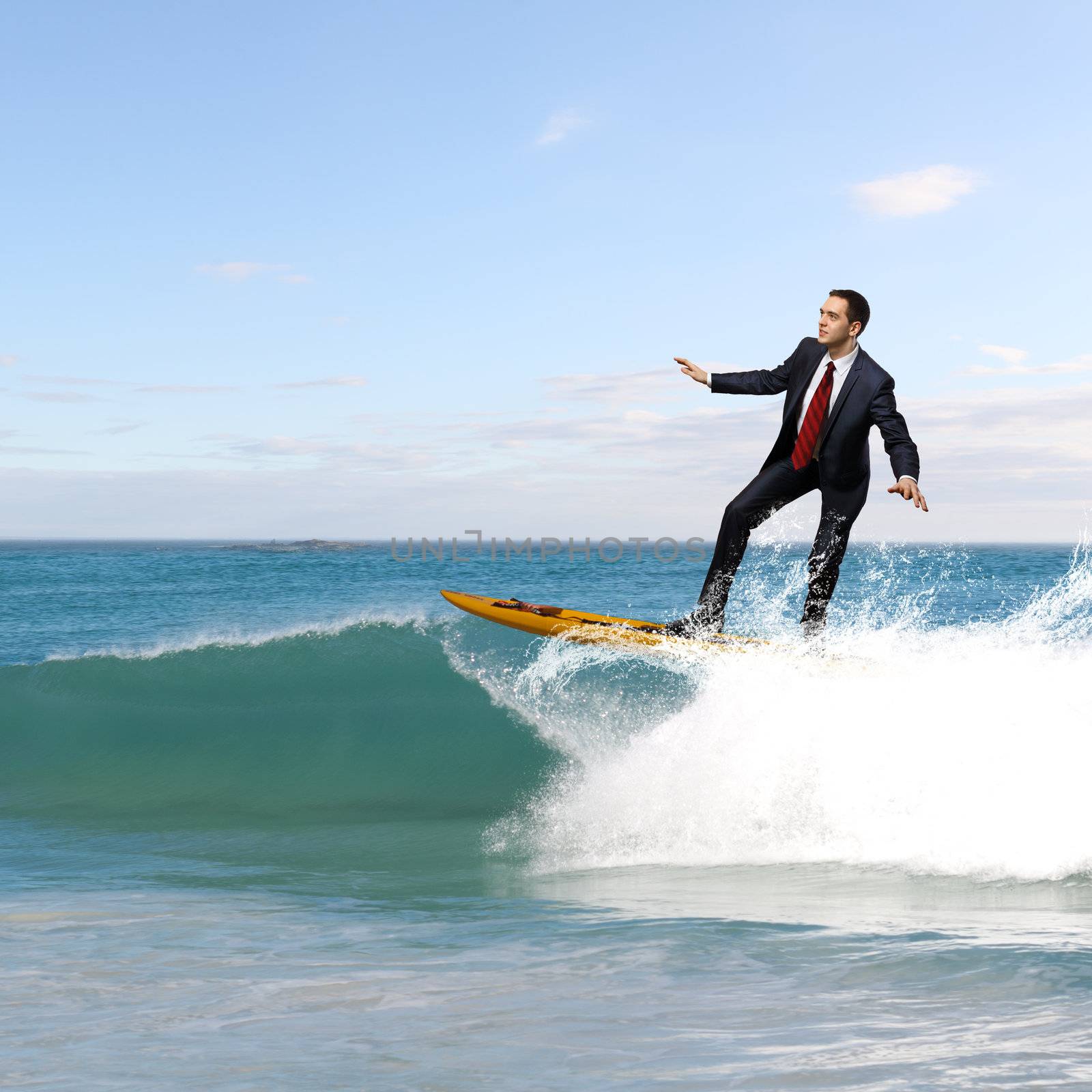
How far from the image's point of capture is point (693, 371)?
19.5 feet

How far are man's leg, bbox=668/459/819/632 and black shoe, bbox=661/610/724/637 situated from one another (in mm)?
44

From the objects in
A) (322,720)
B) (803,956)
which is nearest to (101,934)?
(803,956)

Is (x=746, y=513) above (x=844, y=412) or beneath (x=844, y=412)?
beneath

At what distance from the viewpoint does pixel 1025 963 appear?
3.79 metres

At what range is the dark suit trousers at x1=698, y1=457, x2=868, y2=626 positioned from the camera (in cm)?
595

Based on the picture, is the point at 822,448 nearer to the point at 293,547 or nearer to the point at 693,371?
the point at 693,371

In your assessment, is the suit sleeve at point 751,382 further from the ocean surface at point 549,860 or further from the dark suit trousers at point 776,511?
the ocean surface at point 549,860

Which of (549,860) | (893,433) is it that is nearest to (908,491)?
(893,433)

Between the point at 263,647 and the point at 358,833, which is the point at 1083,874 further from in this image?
the point at 263,647

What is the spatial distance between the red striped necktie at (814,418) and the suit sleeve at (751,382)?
22 centimetres

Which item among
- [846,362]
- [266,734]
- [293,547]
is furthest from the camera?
[293,547]

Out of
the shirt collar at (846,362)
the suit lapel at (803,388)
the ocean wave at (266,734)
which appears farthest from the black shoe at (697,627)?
the ocean wave at (266,734)

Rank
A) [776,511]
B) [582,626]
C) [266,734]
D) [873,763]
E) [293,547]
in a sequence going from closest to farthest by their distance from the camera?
[776,511], [873,763], [582,626], [266,734], [293,547]

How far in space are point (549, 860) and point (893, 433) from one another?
3.16 metres
